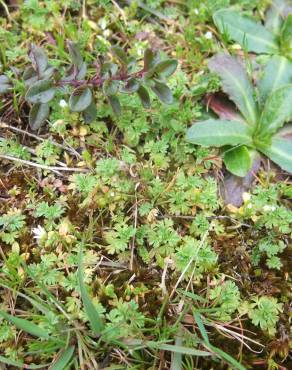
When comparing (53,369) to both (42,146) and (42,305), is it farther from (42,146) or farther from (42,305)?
(42,146)

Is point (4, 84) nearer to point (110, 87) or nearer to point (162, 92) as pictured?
point (110, 87)

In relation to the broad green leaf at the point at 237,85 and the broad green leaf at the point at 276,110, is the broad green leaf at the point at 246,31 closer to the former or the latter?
the broad green leaf at the point at 237,85

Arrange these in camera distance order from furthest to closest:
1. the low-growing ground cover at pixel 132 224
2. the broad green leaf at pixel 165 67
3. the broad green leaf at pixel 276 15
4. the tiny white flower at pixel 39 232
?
the broad green leaf at pixel 276 15 → the broad green leaf at pixel 165 67 → the tiny white flower at pixel 39 232 → the low-growing ground cover at pixel 132 224

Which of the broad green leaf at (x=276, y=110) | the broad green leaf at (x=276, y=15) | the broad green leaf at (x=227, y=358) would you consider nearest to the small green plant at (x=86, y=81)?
the broad green leaf at (x=276, y=110)

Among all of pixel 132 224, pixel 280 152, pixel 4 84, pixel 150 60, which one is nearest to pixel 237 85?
pixel 280 152

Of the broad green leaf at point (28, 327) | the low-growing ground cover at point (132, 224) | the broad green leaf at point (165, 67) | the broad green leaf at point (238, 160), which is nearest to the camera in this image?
the broad green leaf at point (28, 327)

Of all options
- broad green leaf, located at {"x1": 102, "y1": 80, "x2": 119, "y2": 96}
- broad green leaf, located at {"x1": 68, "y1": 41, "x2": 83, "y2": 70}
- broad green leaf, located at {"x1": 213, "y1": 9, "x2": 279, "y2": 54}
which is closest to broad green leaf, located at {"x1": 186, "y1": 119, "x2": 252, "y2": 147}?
broad green leaf, located at {"x1": 102, "y1": 80, "x2": 119, "y2": 96}

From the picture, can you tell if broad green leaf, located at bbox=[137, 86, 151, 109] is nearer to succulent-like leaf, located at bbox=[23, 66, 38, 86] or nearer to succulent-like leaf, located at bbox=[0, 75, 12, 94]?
succulent-like leaf, located at bbox=[23, 66, 38, 86]

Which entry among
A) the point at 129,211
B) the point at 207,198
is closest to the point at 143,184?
the point at 129,211
